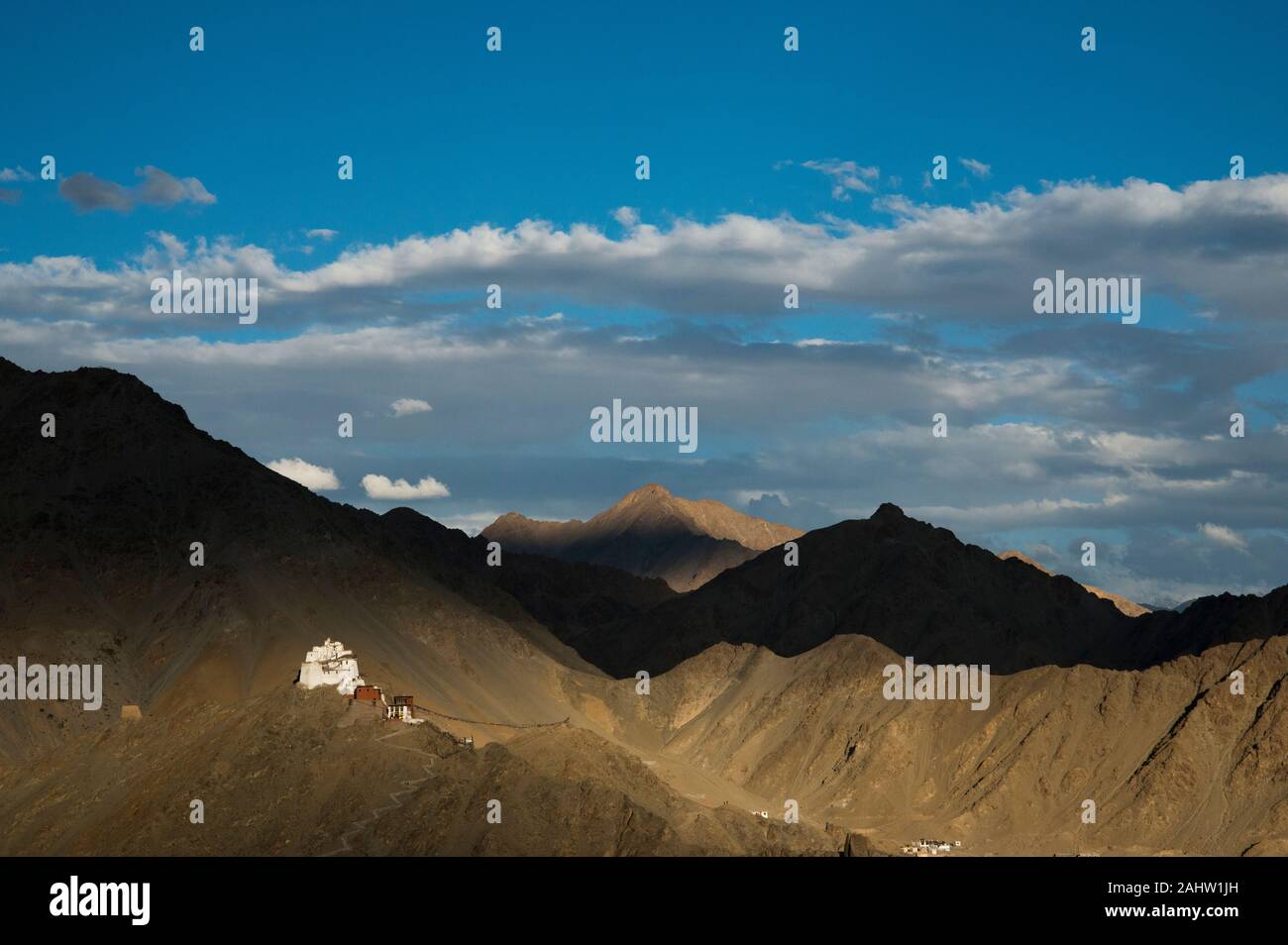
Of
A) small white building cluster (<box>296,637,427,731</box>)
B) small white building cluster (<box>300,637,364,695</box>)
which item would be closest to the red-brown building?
small white building cluster (<box>296,637,427,731</box>)

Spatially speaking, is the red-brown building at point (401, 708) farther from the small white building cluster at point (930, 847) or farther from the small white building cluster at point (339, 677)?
the small white building cluster at point (930, 847)

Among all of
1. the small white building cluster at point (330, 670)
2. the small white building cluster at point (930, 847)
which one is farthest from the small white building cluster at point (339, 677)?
the small white building cluster at point (930, 847)

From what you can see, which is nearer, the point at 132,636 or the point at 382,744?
the point at 382,744

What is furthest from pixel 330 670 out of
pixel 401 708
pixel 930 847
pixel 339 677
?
pixel 930 847
